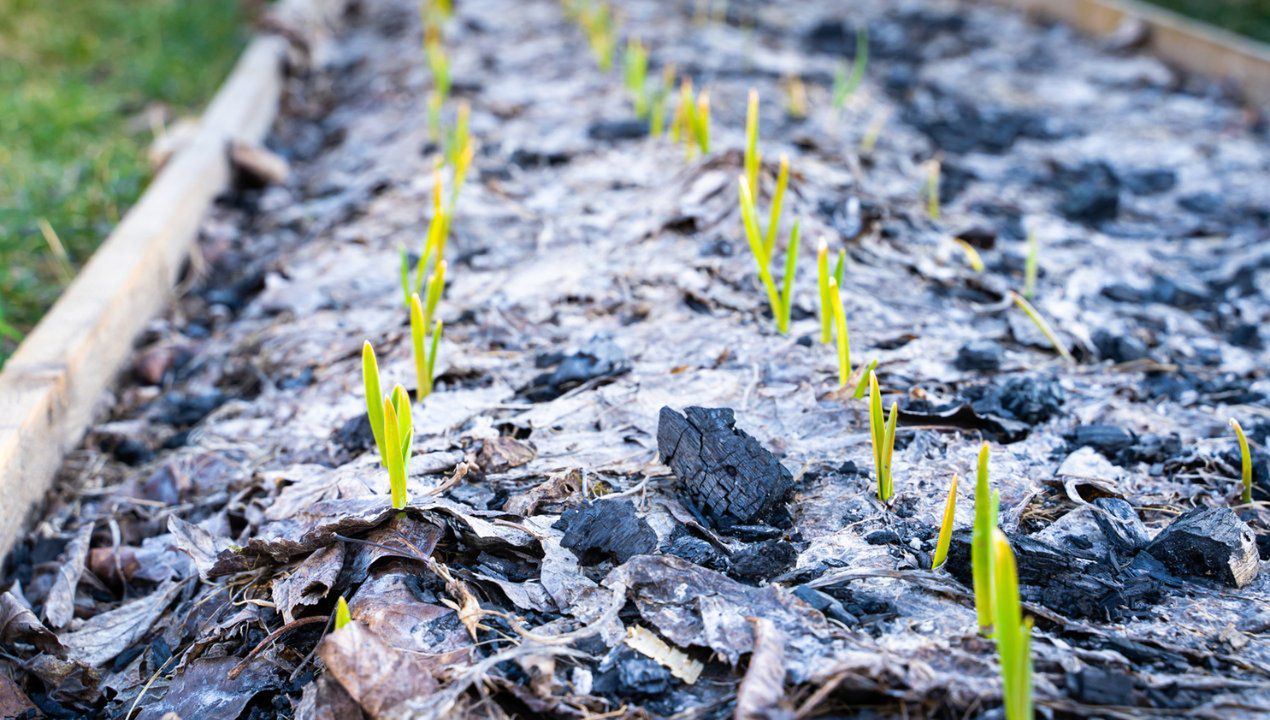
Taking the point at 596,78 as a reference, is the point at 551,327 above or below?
below

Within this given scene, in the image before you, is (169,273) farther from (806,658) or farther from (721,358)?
(806,658)

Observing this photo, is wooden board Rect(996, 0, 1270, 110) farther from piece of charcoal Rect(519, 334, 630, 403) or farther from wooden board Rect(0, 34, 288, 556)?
wooden board Rect(0, 34, 288, 556)

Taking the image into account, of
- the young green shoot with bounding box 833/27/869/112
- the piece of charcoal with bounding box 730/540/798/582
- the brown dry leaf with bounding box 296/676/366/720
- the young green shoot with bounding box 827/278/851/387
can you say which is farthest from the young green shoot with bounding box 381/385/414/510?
the young green shoot with bounding box 833/27/869/112

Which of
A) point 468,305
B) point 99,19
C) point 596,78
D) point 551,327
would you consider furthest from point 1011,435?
point 99,19

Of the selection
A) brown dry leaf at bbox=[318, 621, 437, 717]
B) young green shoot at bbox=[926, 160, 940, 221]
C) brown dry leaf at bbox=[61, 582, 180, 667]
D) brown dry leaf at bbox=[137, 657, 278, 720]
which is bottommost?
brown dry leaf at bbox=[61, 582, 180, 667]

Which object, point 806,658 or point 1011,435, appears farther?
point 1011,435

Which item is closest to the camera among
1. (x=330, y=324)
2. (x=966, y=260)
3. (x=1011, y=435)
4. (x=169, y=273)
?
(x=1011, y=435)

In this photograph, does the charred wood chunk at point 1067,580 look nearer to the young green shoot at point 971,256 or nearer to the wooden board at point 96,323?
the young green shoot at point 971,256
